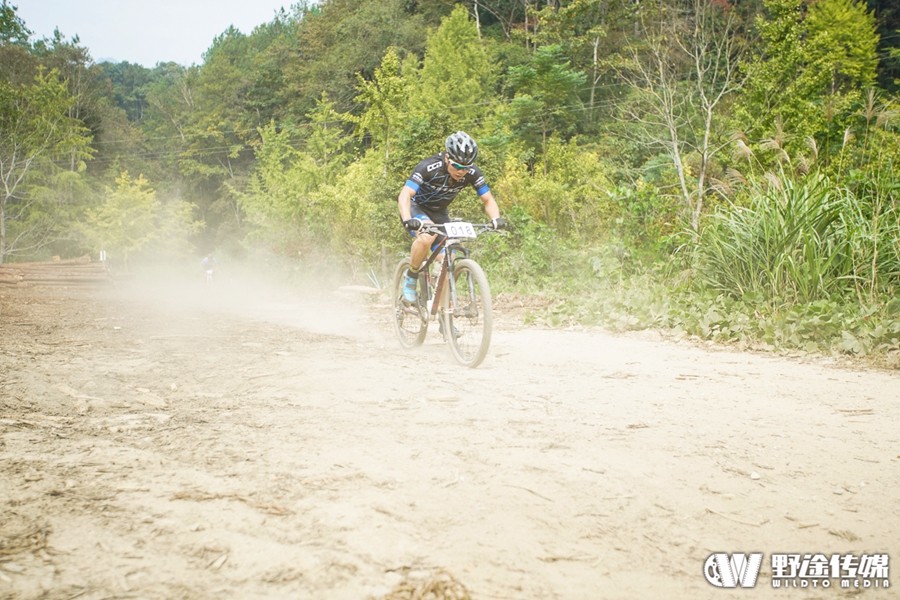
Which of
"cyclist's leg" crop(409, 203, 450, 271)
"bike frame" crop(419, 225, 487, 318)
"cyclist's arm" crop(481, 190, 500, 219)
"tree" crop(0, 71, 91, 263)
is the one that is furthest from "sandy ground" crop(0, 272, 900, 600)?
"tree" crop(0, 71, 91, 263)

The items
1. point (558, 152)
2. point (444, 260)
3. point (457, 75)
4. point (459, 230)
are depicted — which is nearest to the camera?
point (459, 230)

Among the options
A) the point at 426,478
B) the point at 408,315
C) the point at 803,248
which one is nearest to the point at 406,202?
the point at 408,315

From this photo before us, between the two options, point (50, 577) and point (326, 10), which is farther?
point (326, 10)

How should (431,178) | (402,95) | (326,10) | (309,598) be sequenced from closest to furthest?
(309,598) < (431,178) < (402,95) < (326,10)

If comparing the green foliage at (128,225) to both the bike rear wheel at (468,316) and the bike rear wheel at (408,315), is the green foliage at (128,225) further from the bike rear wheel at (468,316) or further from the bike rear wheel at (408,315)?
the bike rear wheel at (468,316)

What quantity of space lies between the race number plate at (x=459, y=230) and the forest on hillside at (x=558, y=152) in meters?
3.31

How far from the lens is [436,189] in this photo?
7.20 meters

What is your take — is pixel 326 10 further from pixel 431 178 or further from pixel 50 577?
pixel 50 577

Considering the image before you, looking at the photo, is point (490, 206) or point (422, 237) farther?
point (490, 206)

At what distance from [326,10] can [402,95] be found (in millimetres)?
45105

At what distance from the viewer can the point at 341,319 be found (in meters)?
11.7

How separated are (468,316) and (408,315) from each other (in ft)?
4.53

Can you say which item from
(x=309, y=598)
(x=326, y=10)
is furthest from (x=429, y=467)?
(x=326, y=10)

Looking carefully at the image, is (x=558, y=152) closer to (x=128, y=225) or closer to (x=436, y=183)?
(x=436, y=183)
